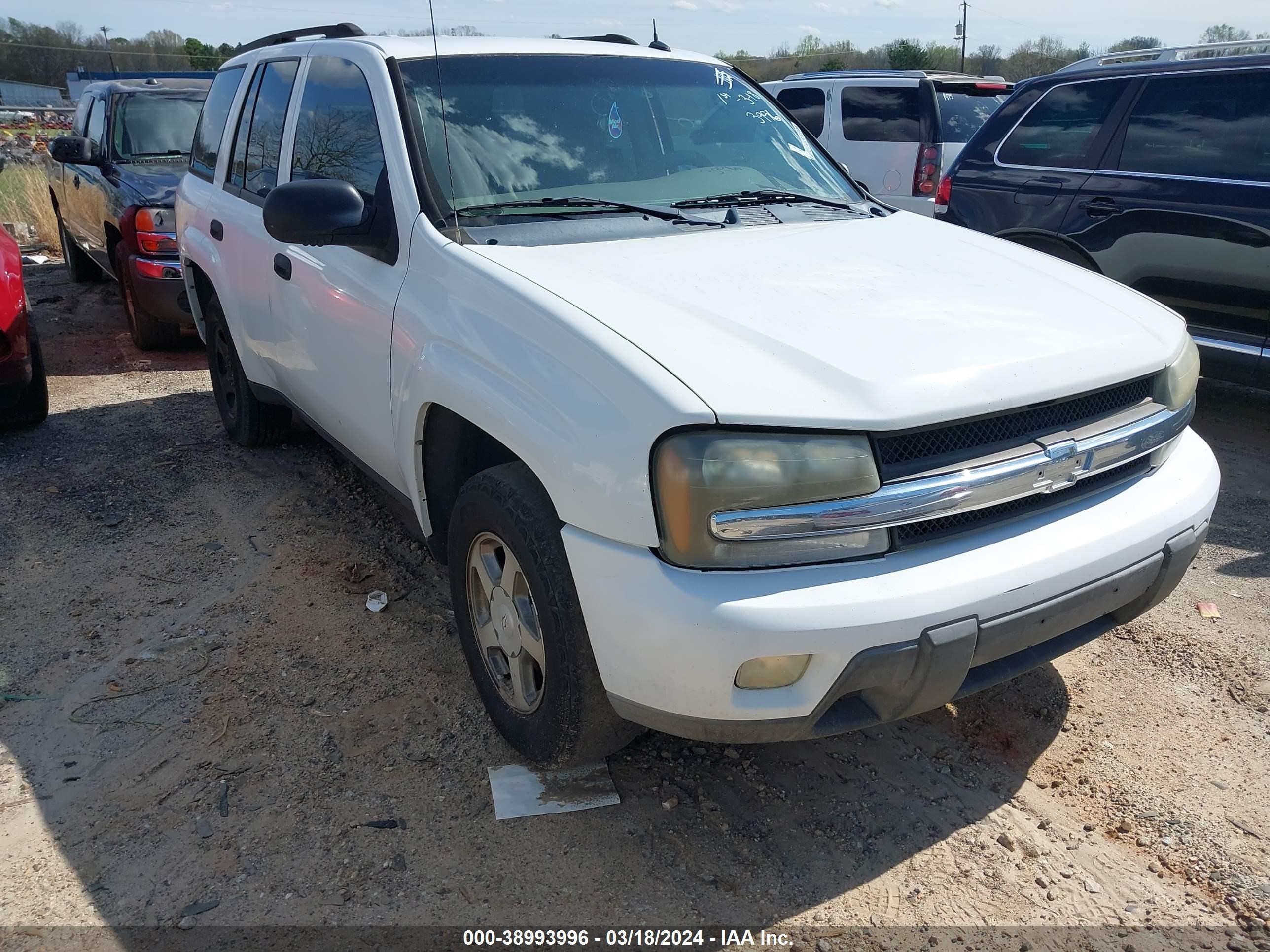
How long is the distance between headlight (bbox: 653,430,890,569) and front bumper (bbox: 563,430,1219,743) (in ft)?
0.14

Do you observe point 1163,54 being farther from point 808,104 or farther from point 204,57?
point 204,57

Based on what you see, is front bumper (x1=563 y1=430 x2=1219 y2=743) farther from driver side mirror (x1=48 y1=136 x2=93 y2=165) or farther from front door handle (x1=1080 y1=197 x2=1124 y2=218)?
driver side mirror (x1=48 y1=136 x2=93 y2=165)

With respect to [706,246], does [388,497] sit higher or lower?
lower

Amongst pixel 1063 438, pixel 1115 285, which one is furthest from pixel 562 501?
pixel 1115 285

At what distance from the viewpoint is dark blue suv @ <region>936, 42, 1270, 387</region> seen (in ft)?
16.1

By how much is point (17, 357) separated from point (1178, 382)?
5.31 meters

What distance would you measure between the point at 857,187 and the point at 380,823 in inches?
109

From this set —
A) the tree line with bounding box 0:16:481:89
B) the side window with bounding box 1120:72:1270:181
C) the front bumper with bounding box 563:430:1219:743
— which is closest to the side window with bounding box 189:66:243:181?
the front bumper with bounding box 563:430:1219:743

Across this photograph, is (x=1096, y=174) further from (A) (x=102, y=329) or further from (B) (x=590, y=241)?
(A) (x=102, y=329)

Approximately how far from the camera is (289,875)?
2367 millimetres

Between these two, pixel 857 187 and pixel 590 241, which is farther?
pixel 857 187

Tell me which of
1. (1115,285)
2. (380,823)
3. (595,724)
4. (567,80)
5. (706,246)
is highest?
(567,80)

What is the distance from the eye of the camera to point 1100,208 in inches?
213

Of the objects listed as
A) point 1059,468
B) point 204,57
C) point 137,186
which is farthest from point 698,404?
point 204,57
